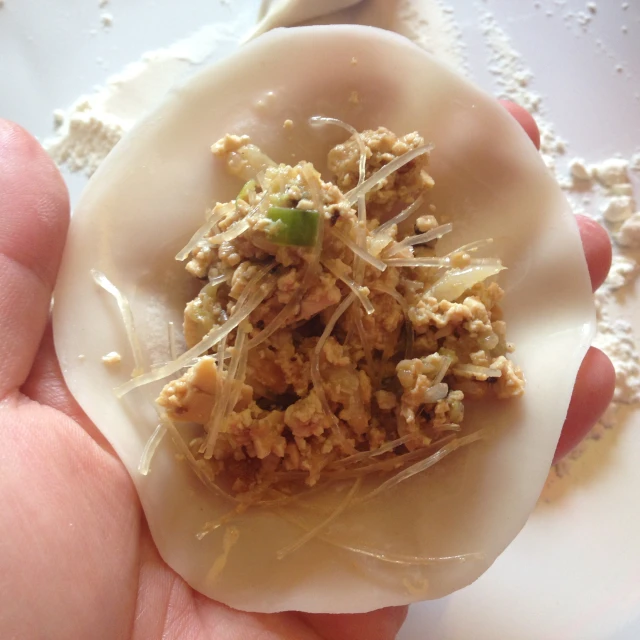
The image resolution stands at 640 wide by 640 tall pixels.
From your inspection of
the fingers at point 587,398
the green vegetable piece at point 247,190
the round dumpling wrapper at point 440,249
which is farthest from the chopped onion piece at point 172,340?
the fingers at point 587,398

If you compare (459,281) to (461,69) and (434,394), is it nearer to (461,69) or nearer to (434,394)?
(434,394)

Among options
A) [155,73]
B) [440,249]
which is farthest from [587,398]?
[155,73]

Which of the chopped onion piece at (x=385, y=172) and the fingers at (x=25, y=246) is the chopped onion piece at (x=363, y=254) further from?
the fingers at (x=25, y=246)

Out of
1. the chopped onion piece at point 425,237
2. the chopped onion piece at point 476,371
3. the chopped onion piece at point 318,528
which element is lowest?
the chopped onion piece at point 318,528

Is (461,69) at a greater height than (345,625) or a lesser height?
greater

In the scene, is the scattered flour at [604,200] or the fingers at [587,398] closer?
the fingers at [587,398]

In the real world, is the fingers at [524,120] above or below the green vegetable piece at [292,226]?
below

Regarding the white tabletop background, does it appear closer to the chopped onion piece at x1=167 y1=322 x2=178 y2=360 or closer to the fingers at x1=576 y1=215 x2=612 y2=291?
the fingers at x1=576 y1=215 x2=612 y2=291
